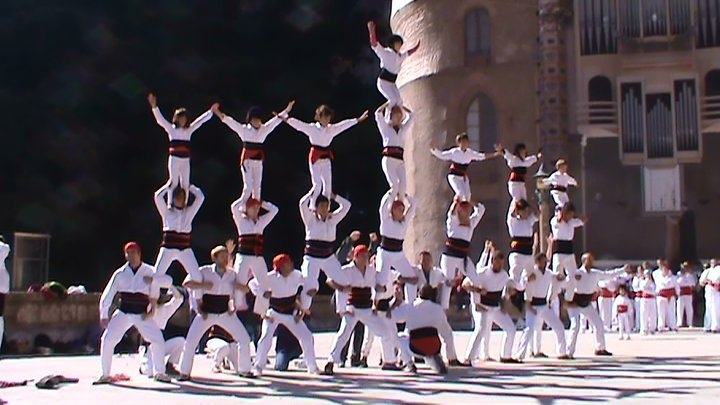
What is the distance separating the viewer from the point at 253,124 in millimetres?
14094

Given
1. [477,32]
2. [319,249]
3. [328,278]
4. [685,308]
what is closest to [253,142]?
[319,249]

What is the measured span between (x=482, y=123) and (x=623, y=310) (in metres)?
13.4

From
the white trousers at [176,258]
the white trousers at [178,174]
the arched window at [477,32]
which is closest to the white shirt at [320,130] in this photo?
the white trousers at [178,174]

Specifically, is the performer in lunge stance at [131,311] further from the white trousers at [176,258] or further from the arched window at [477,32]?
the arched window at [477,32]

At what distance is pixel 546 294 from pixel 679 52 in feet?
64.3

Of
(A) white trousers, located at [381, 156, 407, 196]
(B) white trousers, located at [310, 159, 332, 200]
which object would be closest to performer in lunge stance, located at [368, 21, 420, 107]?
(A) white trousers, located at [381, 156, 407, 196]

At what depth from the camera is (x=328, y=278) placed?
1367cm

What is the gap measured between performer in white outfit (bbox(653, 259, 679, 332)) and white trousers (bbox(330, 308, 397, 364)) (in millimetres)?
13636

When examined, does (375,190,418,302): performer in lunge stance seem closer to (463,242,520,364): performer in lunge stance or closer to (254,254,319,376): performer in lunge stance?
(463,242,520,364): performer in lunge stance

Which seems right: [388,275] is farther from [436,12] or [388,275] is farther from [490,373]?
[436,12]

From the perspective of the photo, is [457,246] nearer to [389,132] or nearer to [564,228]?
[389,132]

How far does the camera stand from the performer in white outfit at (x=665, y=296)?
24875 mm

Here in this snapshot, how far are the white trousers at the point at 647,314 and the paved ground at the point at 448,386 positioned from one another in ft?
30.8

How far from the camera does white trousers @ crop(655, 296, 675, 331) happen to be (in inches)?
980
